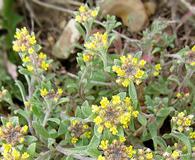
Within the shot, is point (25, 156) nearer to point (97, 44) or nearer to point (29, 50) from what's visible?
point (29, 50)

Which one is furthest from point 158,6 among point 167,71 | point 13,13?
point 13,13

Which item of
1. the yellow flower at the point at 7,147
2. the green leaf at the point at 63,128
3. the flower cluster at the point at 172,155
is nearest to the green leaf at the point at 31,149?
the yellow flower at the point at 7,147

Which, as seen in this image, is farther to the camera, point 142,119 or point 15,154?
point 142,119

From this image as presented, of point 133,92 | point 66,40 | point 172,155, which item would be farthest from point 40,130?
point 66,40

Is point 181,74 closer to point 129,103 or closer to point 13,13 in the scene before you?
point 129,103

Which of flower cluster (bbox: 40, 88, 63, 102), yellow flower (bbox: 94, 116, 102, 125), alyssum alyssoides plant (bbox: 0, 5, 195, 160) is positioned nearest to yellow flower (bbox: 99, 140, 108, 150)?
alyssum alyssoides plant (bbox: 0, 5, 195, 160)

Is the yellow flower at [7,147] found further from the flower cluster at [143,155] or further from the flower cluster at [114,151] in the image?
the flower cluster at [143,155]

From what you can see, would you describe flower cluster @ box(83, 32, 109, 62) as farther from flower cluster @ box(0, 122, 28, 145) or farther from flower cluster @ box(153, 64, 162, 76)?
flower cluster @ box(0, 122, 28, 145)
